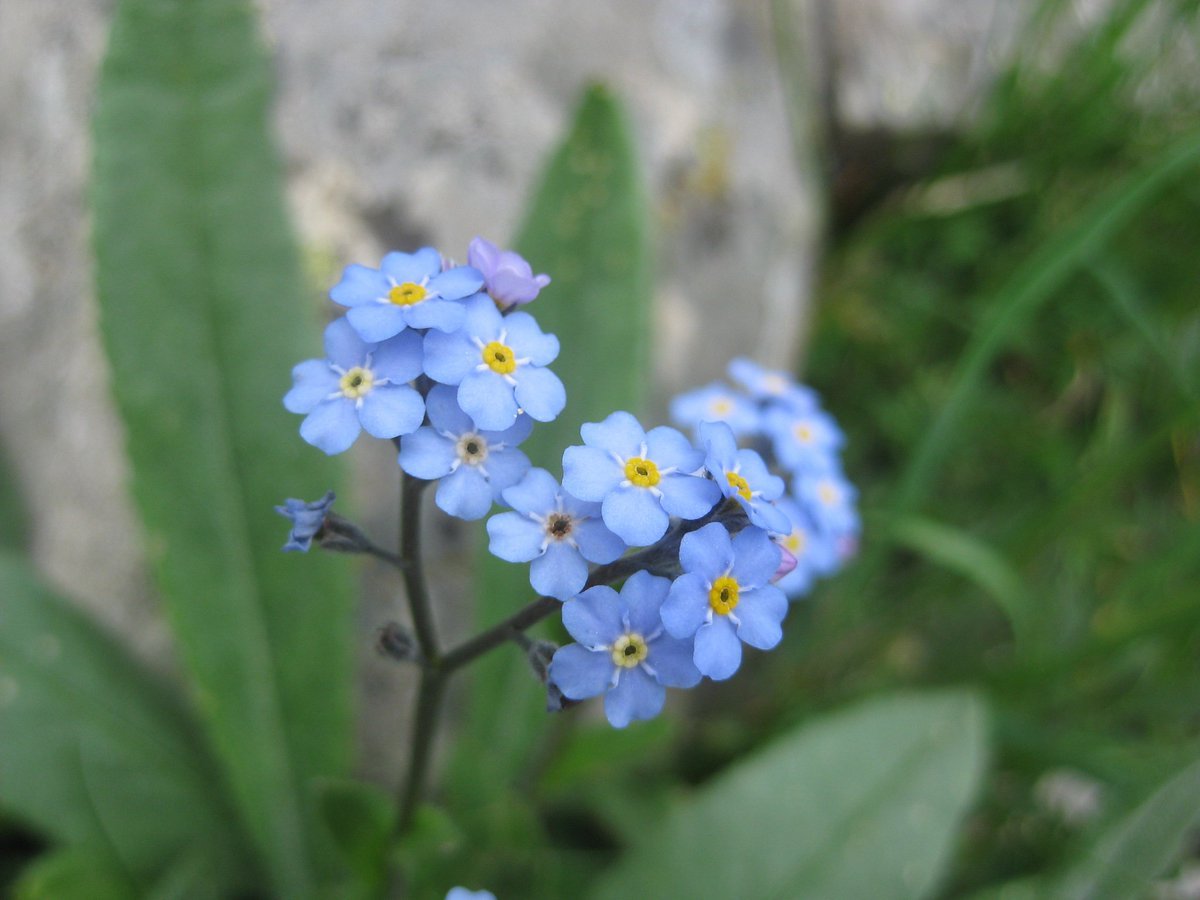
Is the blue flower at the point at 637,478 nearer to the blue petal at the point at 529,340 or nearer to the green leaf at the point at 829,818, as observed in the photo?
the blue petal at the point at 529,340

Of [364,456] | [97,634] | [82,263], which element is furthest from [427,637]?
[82,263]

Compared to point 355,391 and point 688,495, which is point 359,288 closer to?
point 355,391

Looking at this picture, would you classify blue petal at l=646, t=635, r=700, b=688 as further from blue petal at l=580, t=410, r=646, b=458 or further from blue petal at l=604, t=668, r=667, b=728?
blue petal at l=580, t=410, r=646, b=458

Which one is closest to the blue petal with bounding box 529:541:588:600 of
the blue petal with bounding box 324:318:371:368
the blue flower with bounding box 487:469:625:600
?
the blue flower with bounding box 487:469:625:600

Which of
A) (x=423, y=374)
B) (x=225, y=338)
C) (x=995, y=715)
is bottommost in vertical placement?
(x=995, y=715)

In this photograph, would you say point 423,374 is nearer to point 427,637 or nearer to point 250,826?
point 427,637

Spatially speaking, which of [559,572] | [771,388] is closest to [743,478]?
[559,572]
